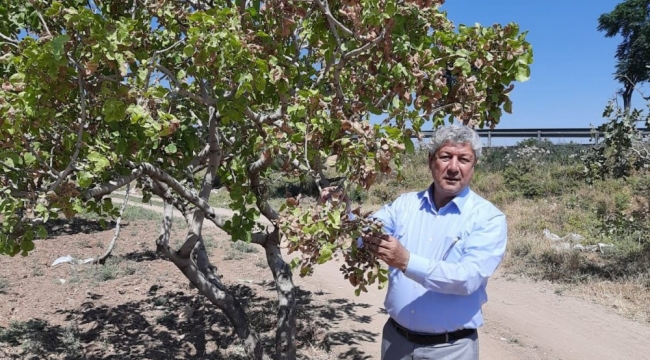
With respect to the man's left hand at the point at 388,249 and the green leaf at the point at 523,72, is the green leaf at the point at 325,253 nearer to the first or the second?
the man's left hand at the point at 388,249

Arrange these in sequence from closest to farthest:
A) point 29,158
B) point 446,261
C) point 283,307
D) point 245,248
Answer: point 446,261
point 29,158
point 283,307
point 245,248

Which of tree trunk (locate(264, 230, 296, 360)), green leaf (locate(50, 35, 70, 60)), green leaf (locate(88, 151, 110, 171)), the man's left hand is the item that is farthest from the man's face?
tree trunk (locate(264, 230, 296, 360))

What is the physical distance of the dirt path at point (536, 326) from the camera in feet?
19.2

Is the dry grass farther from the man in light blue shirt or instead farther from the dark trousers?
the man in light blue shirt

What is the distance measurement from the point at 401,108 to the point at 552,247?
8.32m

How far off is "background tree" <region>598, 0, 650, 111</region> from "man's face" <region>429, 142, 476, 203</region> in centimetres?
2875

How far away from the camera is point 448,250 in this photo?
2.51 metres

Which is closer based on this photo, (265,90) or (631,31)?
(265,90)

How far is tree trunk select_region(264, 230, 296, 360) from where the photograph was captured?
438 centimetres

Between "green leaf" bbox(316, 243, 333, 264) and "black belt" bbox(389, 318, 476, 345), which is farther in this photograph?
"black belt" bbox(389, 318, 476, 345)

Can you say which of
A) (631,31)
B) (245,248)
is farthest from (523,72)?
(631,31)

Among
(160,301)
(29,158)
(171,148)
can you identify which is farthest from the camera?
(160,301)

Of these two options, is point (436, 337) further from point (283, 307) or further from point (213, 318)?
point (213, 318)

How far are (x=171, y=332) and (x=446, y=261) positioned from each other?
4.57 metres
